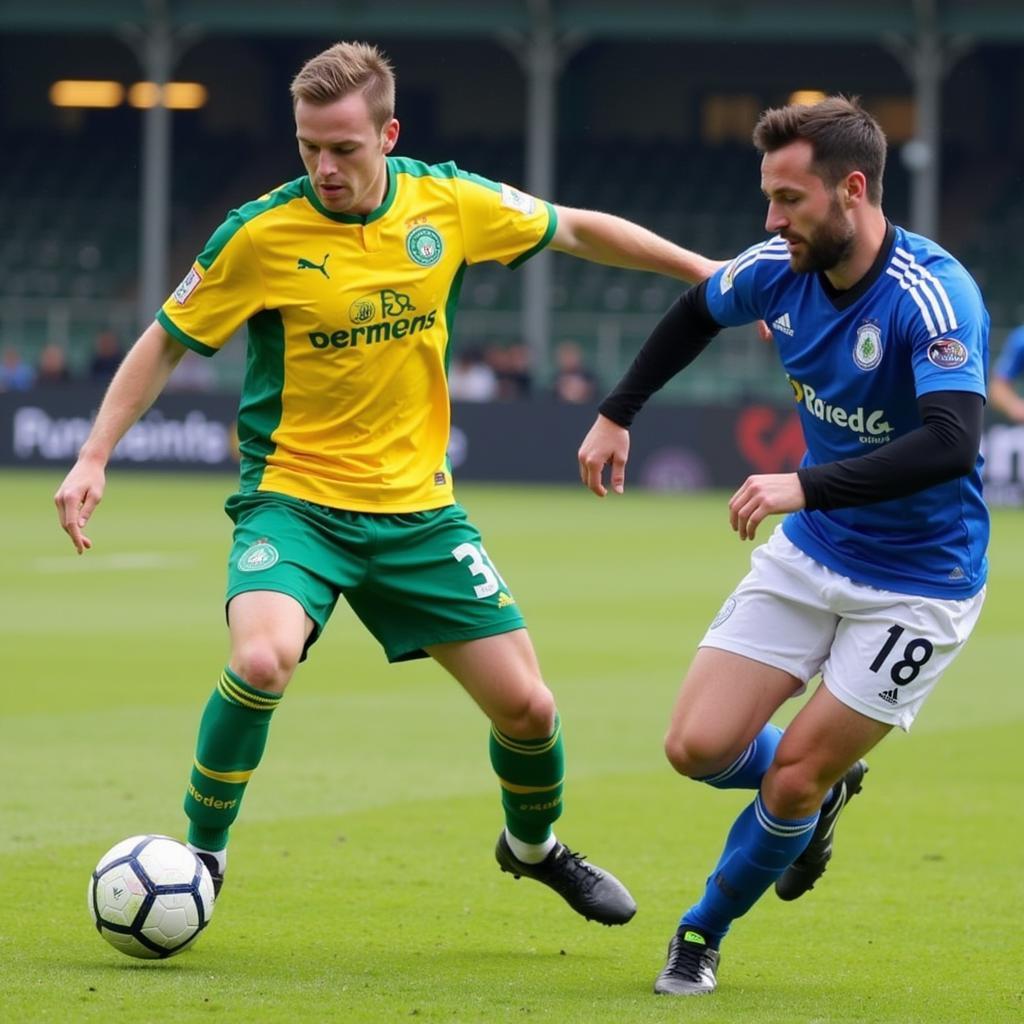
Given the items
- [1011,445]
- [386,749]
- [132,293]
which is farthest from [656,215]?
[386,749]

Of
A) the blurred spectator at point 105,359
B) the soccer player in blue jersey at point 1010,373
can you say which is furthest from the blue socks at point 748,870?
the blurred spectator at point 105,359

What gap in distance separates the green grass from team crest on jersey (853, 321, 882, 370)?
1.54m

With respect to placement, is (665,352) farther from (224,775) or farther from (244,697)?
(224,775)

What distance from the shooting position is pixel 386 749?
9.31 metres

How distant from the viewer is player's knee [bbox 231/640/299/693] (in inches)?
217

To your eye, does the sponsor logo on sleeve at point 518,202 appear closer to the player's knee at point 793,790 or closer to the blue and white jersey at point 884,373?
the blue and white jersey at point 884,373

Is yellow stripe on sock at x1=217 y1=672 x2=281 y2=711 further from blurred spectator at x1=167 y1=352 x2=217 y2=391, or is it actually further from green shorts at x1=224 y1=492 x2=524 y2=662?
blurred spectator at x1=167 y1=352 x2=217 y2=391

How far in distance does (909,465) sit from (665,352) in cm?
121

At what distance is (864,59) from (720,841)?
33065 mm

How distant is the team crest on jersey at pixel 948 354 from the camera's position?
16.9 feet

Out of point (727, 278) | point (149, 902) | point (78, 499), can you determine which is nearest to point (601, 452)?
point (727, 278)

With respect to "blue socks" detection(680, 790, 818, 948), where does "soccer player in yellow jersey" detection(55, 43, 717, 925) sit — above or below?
above

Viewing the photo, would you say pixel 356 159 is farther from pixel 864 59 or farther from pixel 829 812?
pixel 864 59

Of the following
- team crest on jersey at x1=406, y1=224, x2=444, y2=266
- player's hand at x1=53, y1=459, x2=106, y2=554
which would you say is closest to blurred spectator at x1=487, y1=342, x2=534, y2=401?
team crest on jersey at x1=406, y1=224, x2=444, y2=266
